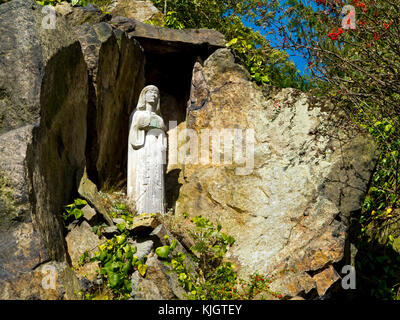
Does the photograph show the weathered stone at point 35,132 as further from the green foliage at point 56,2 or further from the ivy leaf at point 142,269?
the green foliage at point 56,2

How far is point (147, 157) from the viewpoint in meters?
7.11

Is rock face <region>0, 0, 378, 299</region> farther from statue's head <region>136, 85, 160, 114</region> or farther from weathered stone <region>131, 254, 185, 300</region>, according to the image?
statue's head <region>136, 85, 160, 114</region>

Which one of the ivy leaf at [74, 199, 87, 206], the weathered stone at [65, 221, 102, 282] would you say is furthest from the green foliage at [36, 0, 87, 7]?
the weathered stone at [65, 221, 102, 282]

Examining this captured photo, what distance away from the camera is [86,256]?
17.3 feet

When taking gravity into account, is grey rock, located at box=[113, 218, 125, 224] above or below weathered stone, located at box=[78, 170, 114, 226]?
below

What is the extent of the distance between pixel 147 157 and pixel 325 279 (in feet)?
9.64

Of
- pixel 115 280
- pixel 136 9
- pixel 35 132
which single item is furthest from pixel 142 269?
pixel 136 9

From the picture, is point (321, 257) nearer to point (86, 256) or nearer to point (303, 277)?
point (303, 277)

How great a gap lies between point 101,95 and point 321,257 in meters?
3.79

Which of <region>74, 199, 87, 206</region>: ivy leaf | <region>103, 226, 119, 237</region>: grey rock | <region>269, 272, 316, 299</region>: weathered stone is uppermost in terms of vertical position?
<region>74, 199, 87, 206</region>: ivy leaf

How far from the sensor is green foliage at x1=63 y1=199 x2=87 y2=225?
5.60 metres

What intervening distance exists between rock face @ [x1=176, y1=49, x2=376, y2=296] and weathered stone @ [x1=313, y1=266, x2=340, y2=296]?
11mm

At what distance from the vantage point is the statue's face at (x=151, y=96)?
7.61 meters

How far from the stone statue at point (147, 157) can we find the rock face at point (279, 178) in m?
0.55
